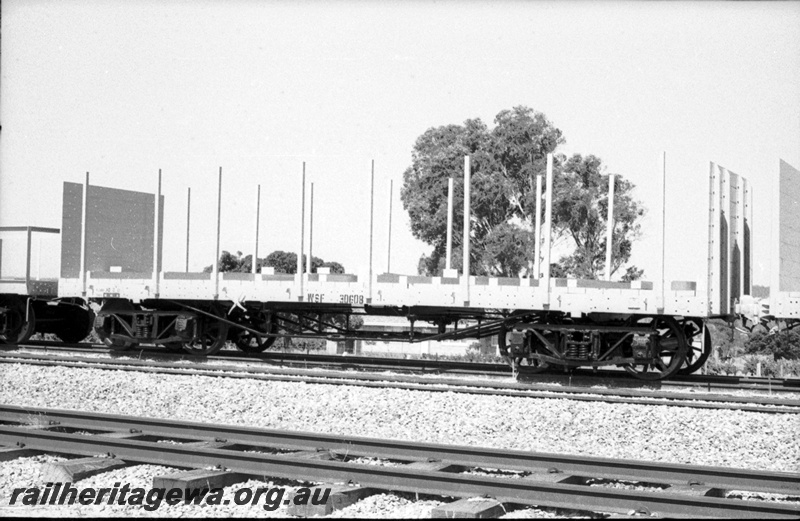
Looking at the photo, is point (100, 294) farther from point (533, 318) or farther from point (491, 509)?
point (491, 509)

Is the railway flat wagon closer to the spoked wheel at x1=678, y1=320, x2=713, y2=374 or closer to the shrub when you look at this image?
the spoked wheel at x1=678, y1=320, x2=713, y2=374

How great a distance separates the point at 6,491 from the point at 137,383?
19.5ft

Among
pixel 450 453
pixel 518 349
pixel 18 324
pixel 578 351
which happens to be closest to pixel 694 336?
pixel 578 351

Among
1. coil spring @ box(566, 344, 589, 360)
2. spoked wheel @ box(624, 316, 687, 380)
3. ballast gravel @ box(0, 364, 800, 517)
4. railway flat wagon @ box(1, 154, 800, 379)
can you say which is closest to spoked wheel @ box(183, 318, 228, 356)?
railway flat wagon @ box(1, 154, 800, 379)

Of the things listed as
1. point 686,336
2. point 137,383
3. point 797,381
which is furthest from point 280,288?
point 797,381

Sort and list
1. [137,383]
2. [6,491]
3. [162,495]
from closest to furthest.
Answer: [162,495], [6,491], [137,383]

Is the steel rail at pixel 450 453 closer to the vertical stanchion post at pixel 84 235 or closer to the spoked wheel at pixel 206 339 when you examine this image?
the spoked wheel at pixel 206 339

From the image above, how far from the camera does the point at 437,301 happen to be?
561 inches

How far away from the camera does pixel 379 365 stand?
1580 centimetres

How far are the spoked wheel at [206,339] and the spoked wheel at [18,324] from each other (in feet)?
14.4

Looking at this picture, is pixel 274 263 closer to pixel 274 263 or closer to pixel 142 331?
pixel 274 263

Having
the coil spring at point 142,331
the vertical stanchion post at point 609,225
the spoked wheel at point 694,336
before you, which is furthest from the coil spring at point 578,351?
the coil spring at point 142,331

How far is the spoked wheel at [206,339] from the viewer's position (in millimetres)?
16728

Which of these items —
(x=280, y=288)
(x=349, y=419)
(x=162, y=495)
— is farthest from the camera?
(x=280, y=288)
